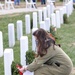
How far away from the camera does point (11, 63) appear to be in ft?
19.4

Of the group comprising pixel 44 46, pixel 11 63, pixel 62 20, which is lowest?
pixel 62 20

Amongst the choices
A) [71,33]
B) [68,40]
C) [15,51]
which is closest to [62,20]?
[71,33]

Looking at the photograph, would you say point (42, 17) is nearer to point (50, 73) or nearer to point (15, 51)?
point (15, 51)

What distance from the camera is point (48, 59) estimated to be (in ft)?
16.8

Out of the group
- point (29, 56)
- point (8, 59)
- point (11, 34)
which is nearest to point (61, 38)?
point (11, 34)

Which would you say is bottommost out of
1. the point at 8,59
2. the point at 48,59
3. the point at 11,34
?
the point at 11,34

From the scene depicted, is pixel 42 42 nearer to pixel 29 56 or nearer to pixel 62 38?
pixel 29 56

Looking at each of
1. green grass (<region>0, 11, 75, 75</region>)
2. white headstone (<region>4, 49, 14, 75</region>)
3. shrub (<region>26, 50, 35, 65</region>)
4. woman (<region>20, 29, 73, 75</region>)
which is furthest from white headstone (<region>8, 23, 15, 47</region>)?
woman (<region>20, 29, 73, 75</region>)

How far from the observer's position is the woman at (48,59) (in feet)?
16.5

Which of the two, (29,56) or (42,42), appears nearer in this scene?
(42,42)

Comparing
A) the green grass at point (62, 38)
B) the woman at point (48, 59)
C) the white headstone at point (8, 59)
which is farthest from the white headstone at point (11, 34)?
the woman at point (48, 59)

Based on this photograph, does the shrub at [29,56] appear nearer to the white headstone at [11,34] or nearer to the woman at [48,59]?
the woman at [48,59]

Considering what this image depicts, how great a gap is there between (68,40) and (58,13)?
313 centimetres

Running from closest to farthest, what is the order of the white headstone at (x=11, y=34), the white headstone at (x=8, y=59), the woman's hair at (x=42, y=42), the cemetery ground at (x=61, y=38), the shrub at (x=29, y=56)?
the woman's hair at (x=42, y=42) → the white headstone at (x=8, y=59) → the shrub at (x=29, y=56) → the cemetery ground at (x=61, y=38) → the white headstone at (x=11, y=34)
